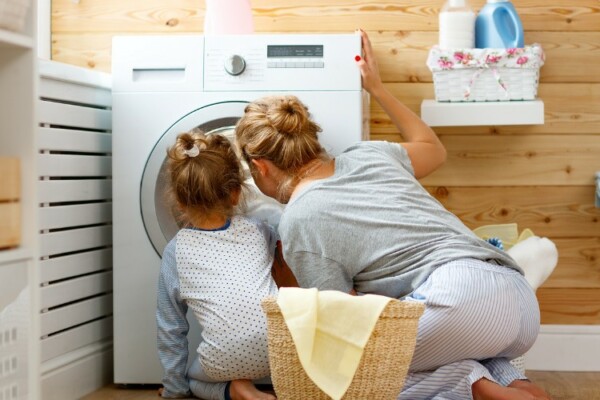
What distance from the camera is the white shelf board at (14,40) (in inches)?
64.2

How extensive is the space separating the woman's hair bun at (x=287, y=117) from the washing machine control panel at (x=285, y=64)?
13.3 inches

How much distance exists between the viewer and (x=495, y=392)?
1890mm

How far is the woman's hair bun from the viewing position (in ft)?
6.92

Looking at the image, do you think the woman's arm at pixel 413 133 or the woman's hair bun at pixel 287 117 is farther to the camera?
the woman's arm at pixel 413 133

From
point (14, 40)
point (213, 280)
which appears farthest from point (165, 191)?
point (14, 40)

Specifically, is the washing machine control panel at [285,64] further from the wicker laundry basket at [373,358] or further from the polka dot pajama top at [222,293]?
the wicker laundry basket at [373,358]

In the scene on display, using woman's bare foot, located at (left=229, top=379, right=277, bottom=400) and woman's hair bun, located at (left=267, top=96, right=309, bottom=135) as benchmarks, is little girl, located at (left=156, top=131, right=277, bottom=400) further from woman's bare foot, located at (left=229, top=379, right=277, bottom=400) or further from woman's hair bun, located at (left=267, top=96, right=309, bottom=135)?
woman's hair bun, located at (left=267, top=96, right=309, bottom=135)

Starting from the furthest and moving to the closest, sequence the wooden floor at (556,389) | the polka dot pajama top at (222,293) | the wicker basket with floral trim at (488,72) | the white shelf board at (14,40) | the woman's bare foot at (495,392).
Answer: the wicker basket with floral trim at (488,72)
the wooden floor at (556,389)
the polka dot pajama top at (222,293)
the woman's bare foot at (495,392)
the white shelf board at (14,40)

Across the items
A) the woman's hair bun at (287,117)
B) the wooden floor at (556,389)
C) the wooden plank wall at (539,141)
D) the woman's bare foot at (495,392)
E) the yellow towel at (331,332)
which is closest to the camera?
→ the yellow towel at (331,332)

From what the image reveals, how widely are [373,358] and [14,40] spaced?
90 cm

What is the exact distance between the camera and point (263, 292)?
2.23 metres

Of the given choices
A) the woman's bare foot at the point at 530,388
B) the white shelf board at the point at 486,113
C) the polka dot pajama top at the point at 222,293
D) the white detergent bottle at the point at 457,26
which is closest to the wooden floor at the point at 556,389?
the polka dot pajama top at the point at 222,293

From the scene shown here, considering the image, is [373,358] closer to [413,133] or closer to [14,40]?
[413,133]

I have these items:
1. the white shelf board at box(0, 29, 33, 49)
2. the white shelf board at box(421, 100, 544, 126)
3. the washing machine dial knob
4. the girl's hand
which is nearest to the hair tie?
the washing machine dial knob
